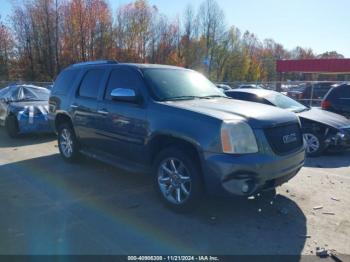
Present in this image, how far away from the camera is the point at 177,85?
512 centimetres

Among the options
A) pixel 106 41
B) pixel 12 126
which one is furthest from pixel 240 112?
pixel 106 41

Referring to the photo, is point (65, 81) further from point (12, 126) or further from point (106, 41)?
point (106, 41)

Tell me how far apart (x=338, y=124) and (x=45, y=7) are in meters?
47.2

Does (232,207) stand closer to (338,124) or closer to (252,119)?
(252,119)

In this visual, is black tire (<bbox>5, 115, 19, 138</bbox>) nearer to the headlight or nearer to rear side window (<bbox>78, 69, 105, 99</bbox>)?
rear side window (<bbox>78, 69, 105, 99</bbox>)

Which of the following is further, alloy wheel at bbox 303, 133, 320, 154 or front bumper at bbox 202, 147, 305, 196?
alloy wheel at bbox 303, 133, 320, 154

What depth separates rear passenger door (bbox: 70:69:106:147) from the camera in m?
5.71

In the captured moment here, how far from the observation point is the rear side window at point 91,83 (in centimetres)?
576

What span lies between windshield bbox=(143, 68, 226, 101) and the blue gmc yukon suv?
0.02 metres

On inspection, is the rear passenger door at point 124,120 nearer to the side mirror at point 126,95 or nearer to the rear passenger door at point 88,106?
the side mirror at point 126,95

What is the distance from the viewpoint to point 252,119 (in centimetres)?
396

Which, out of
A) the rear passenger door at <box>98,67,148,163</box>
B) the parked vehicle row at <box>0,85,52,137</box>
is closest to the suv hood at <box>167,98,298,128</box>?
the rear passenger door at <box>98,67,148,163</box>

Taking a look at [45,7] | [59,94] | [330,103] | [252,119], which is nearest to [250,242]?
[252,119]

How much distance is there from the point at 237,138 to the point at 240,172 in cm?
39
